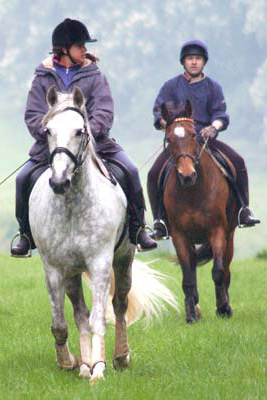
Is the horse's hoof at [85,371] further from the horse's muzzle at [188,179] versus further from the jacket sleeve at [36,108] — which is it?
the horse's muzzle at [188,179]

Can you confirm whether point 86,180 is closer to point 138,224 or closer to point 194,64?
point 138,224

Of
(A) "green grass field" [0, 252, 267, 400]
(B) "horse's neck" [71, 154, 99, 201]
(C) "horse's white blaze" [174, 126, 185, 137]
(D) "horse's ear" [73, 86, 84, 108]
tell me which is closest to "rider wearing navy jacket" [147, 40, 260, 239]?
(C) "horse's white blaze" [174, 126, 185, 137]

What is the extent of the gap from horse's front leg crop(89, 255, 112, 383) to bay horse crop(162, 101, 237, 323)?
4.27m

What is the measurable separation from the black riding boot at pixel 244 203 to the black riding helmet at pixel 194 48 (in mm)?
1638

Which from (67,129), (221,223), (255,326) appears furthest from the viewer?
(221,223)

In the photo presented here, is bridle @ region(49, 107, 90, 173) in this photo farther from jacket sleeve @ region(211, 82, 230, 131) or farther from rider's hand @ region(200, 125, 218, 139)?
jacket sleeve @ region(211, 82, 230, 131)

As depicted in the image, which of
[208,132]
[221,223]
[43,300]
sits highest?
[208,132]

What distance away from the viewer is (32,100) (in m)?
8.67

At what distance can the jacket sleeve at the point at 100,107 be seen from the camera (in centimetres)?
847

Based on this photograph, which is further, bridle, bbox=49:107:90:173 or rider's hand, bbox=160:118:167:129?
rider's hand, bbox=160:118:167:129

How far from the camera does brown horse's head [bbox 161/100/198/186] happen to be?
11.9 m

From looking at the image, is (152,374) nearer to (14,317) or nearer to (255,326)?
(255,326)

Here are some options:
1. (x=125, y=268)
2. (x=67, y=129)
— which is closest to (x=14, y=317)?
(x=125, y=268)

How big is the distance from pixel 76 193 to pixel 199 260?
610cm
